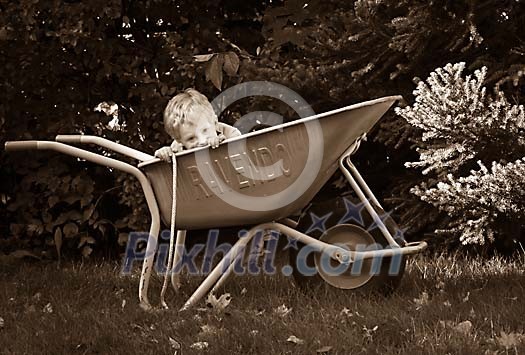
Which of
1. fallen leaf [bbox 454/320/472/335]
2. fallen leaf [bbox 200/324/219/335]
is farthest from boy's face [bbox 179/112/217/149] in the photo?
fallen leaf [bbox 454/320/472/335]

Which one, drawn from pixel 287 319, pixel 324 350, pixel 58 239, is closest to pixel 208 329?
pixel 287 319

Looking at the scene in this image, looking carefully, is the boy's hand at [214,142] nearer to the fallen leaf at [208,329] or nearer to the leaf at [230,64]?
the fallen leaf at [208,329]

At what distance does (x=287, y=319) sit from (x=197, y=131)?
75 centimetres

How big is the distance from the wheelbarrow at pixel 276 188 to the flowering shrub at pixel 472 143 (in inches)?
20.4

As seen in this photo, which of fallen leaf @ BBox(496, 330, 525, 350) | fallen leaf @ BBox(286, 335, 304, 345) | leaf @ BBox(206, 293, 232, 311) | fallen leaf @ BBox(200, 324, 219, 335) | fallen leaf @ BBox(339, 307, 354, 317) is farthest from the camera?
leaf @ BBox(206, 293, 232, 311)

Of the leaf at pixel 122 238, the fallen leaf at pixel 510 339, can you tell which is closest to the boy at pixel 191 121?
→ the fallen leaf at pixel 510 339

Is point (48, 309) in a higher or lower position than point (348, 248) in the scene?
lower

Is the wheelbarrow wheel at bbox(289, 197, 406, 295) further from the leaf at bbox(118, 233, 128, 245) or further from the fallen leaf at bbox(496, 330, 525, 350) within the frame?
the leaf at bbox(118, 233, 128, 245)

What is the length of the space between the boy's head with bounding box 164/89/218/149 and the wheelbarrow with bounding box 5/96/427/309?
13 centimetres

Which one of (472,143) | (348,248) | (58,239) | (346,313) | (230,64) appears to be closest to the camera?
(346,313)

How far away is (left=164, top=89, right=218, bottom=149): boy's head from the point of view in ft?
10.3

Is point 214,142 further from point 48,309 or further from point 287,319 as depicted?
point 48,309

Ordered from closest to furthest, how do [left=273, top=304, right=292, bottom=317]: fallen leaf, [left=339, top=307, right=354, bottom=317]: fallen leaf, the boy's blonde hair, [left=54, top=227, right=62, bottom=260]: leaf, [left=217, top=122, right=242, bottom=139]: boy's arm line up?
1. [left=339, top=307, right=354, bottom=317]: fallen leaf
2. [left=273, top=304, right=292, bottom=317]: fallen leaf
3. the boy's blonde hair
4. [left=217, top=122, right=242, bottom=139]: boy's arm
5. [left=54, top=227, right=62, bottom=260]: leaf

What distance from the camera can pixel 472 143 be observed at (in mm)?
3684
